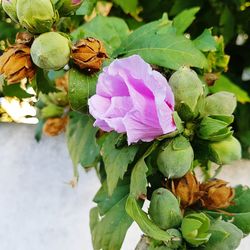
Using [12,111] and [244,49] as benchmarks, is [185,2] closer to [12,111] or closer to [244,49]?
[244,49]

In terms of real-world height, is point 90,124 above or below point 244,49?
above

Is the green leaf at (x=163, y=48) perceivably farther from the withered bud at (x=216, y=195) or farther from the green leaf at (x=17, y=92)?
the green leaf at (x=17, y=92)

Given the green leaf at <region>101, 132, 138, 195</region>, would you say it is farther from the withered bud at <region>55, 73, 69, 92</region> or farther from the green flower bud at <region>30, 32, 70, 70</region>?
the withered bud at <region>55, 73, 69, 92</region>

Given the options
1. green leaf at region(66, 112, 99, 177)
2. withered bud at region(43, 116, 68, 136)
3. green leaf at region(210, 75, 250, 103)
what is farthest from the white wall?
green leaf at region(66, 112, 99, 177)

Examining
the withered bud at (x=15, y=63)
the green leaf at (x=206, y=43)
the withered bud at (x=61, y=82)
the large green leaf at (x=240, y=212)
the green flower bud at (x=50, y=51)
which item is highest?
the green flower bud at (x=50, y=51)

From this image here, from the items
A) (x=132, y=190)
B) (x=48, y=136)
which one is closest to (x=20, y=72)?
(x=132, y=190)

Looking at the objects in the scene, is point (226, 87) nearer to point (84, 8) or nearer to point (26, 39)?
point (84, 8)

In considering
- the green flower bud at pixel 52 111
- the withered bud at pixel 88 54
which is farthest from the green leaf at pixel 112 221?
the green flower bud at pixel 52 111
